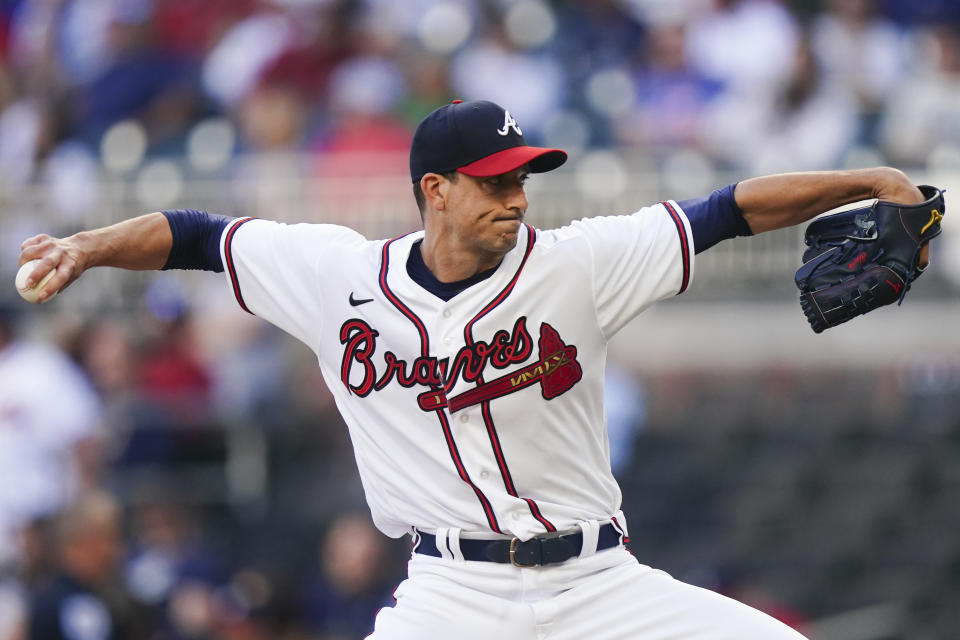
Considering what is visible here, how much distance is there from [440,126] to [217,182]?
229 inches

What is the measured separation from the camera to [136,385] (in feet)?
29.3

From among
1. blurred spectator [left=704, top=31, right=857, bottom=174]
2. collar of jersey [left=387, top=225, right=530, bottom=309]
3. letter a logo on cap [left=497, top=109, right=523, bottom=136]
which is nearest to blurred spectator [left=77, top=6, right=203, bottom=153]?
blurred spectator [left=704, top=31, right=857, bottom=174]

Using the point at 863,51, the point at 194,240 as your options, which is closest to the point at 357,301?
the point at 194,240

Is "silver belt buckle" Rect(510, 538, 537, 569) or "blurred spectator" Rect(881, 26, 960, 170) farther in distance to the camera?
"blurred spectator" Rect(881, 26, 960, 170)

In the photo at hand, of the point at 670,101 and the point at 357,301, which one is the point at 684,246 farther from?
the point at 670,101

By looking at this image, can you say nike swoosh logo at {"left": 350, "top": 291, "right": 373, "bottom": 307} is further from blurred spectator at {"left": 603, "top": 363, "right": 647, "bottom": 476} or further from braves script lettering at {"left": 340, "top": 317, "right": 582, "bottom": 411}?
blurred spectator at {"left": 603, "top": 363, "right": 647, "bottom": 476}

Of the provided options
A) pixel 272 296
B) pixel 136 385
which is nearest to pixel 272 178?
pixel 136 385

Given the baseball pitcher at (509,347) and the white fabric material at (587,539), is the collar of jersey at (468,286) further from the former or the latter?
the white fabric material at (587,539)

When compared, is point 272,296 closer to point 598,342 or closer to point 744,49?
point 598,342

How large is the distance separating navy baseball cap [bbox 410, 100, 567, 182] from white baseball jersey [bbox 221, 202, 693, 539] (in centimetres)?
26

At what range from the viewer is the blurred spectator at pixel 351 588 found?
288 inches

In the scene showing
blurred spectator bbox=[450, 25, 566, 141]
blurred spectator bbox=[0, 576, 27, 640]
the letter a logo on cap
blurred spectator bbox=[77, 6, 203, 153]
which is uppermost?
blurred spectator bbox=[77, 6, 203, 153]

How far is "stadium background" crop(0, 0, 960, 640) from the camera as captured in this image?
8.23 metres

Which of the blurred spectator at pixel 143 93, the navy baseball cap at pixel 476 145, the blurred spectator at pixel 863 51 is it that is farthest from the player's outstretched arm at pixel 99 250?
the blurred spectator at pixel 863 51
